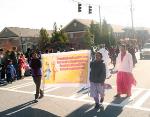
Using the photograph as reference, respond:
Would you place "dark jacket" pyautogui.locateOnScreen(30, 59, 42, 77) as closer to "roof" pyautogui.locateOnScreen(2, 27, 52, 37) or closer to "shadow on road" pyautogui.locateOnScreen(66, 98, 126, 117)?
"shadow on road" pyautogui.locateOnScreen(66, 98, 126, 117)

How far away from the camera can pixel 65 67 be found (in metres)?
11.6

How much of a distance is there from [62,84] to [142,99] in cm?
276

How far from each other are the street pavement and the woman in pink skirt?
0.84 ft

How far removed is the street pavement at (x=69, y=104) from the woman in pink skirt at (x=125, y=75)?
0.26 metres

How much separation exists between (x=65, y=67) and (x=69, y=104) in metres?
1.40

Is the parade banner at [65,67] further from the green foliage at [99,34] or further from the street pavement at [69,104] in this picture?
the green foliage at [99,34]

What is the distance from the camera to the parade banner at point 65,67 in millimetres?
11367

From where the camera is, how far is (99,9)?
2398 inches

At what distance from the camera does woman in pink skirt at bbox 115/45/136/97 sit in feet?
39.2

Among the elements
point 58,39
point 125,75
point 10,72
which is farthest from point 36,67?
point 58,39

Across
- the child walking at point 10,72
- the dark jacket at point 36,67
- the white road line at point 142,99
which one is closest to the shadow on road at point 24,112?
the dark jacket at point 36,67

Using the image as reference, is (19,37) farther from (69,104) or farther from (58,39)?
(69,104)

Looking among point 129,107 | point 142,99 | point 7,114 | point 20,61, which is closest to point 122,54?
point 142,99

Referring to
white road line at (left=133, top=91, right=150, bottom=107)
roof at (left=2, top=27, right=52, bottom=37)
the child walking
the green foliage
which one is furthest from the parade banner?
roof at (left=2, top=27, right=52, bottom=37)
